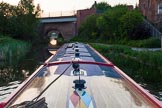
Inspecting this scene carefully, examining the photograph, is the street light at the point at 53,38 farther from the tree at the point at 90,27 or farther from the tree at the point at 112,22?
the tree at the point at 112,22

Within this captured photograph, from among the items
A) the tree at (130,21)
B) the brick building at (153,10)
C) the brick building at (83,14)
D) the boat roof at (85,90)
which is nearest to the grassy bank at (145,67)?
the boat roof at (85,90)

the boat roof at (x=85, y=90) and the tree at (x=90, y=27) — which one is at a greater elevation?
the tree at (x=90, y=27)

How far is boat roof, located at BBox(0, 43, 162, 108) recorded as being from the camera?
4.12 metres

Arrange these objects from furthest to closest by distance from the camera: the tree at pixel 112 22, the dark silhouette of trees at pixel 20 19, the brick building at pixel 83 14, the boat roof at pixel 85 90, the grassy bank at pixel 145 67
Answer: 1. the brick building at pixel 83 14
2. the dark silhouette of trees at pixel 20 19
3. the tree at pixel 112 22
4. the grassy bank at pixel 145 67
5. the boat roof at pixel 85 90

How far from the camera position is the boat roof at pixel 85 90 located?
4121mm

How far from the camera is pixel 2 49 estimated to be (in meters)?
24.6

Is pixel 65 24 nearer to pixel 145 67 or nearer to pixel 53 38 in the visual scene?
pixel 53 38

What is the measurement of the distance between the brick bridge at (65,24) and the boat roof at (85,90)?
178ft

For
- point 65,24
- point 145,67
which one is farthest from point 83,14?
point 145,67

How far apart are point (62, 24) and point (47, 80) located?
191 feet

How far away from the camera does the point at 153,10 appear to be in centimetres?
3872

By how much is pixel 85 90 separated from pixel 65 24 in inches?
2296

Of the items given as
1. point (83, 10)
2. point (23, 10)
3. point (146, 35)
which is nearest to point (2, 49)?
point (146, 35)

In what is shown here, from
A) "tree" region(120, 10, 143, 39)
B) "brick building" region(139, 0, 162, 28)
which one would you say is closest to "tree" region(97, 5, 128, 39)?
"tree" region(120, 10, 143, 39)
